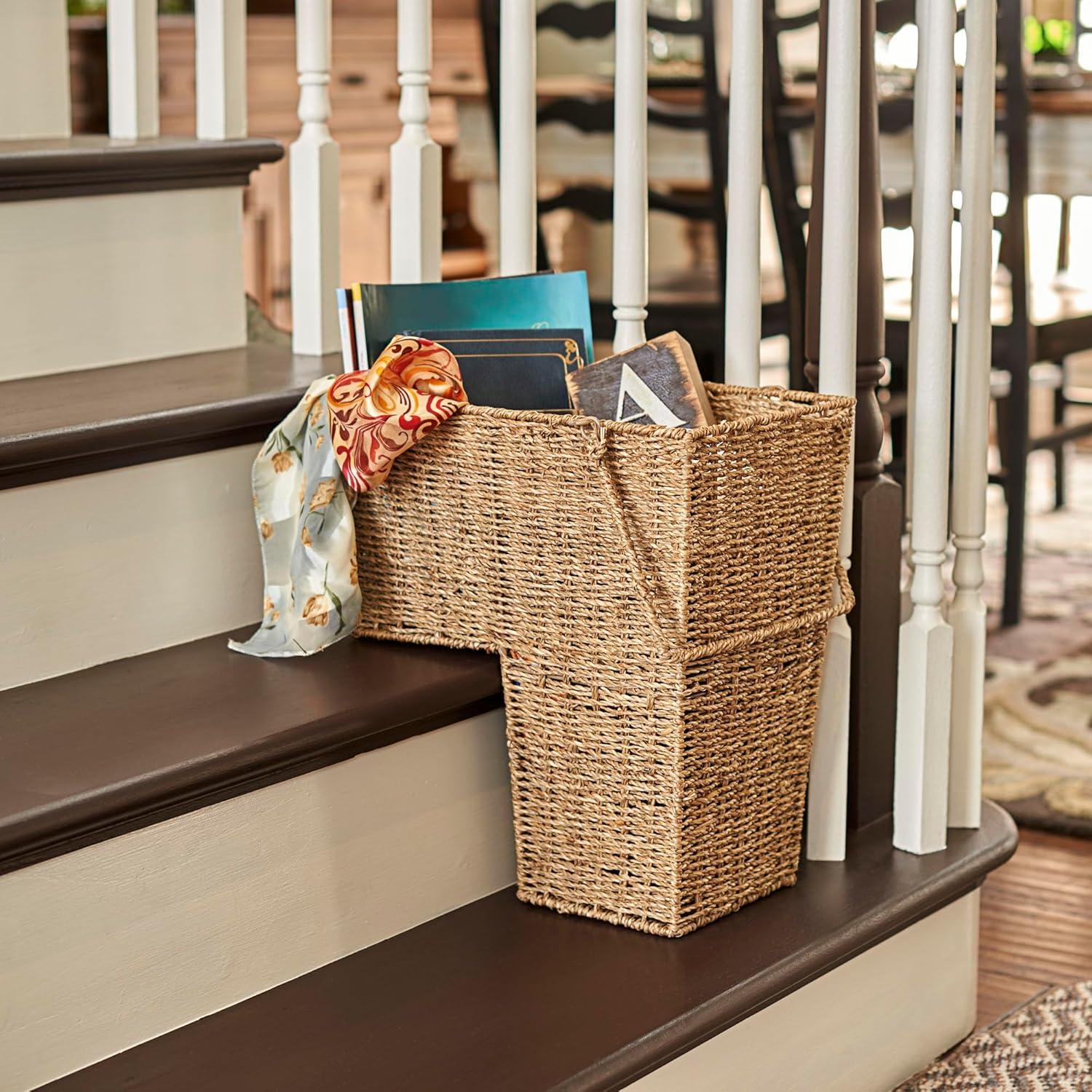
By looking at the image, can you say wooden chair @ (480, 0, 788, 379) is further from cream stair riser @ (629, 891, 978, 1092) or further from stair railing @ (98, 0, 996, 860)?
cream stair riser @ (629, 891, 978, 1092)

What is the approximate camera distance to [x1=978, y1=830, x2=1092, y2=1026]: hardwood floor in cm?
159

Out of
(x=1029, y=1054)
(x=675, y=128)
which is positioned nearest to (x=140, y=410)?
(x=1029, y=1054)

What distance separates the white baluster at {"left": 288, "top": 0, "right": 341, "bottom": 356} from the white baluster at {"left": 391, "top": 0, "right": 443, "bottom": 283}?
0.23ft

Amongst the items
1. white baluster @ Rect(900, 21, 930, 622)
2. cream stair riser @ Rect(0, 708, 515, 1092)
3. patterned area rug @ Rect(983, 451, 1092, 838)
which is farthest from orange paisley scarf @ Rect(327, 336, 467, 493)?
patterned area rug @ Rect(983, 451, 1092, 838)

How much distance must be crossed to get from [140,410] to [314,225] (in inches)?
13.6

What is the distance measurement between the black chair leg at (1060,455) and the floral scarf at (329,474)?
8.68 feet

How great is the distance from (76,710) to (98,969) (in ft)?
0.63

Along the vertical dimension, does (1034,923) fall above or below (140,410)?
below

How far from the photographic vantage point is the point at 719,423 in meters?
1.24

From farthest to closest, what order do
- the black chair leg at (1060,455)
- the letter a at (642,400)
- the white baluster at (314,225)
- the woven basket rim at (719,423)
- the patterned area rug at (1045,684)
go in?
the black chair leg at (1060,455)
the patterned area rug at (1045,684)
the white baluster at (314,225)
the letter a at (642,400)
the woven basket rim at (719,423)

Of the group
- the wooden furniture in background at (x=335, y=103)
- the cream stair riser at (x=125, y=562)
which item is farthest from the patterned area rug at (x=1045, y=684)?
the wooden furniture in background at (x=335, y=103)

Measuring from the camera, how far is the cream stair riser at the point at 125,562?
3.87ft

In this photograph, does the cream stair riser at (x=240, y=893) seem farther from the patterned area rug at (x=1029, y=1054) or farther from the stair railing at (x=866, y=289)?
the patterned area rug at (x=1029, y=1054)

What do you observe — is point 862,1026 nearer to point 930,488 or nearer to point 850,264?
point 930,488
